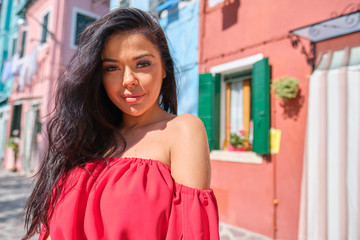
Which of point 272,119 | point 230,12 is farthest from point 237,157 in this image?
point 230,12

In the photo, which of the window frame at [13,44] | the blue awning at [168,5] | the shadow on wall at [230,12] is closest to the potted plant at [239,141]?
the shadow on wall at [230,12]

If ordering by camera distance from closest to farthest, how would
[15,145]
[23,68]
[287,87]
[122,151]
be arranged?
1. [122,151]
2. [287,87]
3. [15,145]
4. [23,68]

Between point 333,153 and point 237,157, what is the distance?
6.10 feet

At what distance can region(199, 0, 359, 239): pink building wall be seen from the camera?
434 centimetres

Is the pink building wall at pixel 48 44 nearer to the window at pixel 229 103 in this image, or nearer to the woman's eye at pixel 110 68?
the window at pixel 229 103

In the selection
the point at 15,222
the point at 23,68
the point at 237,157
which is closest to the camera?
the point at 15,222

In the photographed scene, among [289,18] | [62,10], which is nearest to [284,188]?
[289,18]

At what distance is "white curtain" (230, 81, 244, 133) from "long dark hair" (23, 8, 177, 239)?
171 inches

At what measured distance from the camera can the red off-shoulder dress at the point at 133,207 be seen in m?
0.84

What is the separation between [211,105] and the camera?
5.56 meters

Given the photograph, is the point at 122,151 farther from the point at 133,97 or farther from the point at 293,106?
the point at 293,106

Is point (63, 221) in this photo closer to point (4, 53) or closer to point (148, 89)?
point (148, 89)

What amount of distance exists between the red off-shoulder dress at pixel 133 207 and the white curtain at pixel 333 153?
3286 millimetres

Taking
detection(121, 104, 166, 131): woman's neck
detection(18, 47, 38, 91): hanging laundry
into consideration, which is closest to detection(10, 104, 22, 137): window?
detection(18, 47, 38, 91): hanging laundry
